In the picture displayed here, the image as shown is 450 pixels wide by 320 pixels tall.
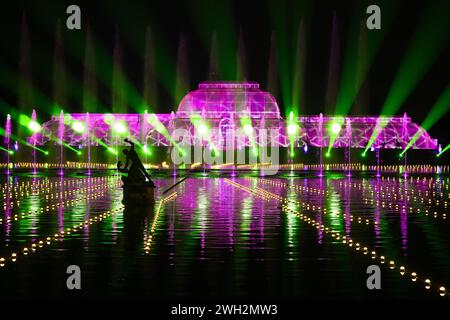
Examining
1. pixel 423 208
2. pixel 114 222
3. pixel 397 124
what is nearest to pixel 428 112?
pixel 397 124

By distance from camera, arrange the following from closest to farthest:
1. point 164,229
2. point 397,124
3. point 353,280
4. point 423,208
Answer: point 353,280 → point 164,229 → point 423,208 → point 397,124

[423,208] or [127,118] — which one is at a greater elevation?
[127,118]

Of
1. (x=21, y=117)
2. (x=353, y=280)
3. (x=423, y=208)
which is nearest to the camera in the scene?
(x=353, y=280)

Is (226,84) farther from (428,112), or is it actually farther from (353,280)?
(353,280)

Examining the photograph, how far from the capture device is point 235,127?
339 ft

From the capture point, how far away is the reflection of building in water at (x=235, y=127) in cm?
9619

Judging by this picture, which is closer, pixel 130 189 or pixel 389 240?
pixel 389 240

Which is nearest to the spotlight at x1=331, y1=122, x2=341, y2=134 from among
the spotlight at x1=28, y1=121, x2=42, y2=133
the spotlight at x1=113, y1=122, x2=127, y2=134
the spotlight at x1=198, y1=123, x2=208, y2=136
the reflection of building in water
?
the reflection of building in water

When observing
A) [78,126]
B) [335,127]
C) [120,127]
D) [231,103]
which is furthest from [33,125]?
[335,127]

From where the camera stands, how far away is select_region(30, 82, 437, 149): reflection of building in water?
3787 inches

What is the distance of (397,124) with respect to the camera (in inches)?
3824

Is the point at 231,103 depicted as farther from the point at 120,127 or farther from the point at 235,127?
the point at 120,127

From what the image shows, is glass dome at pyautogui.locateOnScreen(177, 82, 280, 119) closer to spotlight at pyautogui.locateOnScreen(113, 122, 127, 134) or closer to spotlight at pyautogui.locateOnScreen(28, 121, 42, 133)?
spotlight at pyautogui.locateOnScreen(113, 122, 127, 134)

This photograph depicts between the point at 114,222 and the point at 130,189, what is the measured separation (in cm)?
573
